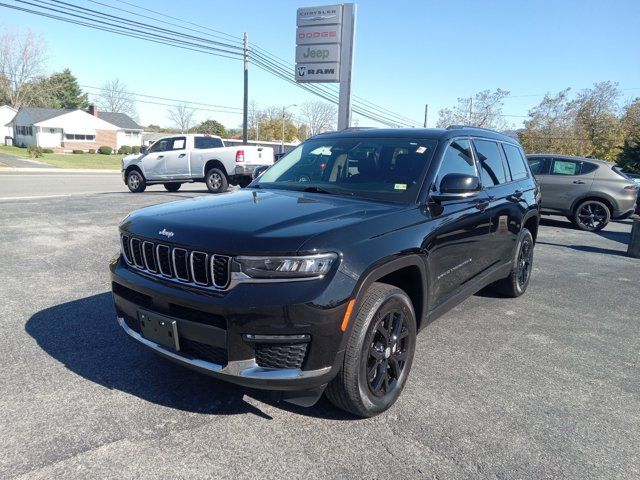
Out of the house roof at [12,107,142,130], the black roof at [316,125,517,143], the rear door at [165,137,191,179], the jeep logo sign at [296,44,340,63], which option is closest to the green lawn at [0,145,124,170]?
the house roof at [12,107,142,130]

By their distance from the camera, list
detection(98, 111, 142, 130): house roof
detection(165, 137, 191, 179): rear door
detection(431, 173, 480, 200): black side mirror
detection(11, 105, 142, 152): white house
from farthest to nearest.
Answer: detection(98, 111, 142, 130): house roof, detection(11, 105, 142, 152): white house, detection(165, 137, 191, 179): rear door, detection(431, 173, 480, 200): black side mirror

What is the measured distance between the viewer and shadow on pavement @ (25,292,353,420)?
2.98 metres

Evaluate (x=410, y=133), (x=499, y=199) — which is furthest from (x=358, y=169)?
(x=499, y=199)

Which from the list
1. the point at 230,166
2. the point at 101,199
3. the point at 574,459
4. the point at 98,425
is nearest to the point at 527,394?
the point at 574,459

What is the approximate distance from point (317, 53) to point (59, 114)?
56536 millimetres

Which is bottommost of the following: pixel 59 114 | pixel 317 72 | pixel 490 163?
pixel 490 163

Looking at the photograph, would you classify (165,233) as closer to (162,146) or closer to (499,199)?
(499,199)

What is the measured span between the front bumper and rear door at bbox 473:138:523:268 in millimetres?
2566

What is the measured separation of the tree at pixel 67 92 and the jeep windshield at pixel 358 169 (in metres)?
88.9

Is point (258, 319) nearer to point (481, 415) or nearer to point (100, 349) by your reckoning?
point (481, 415)

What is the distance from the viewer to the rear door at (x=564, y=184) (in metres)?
11.8

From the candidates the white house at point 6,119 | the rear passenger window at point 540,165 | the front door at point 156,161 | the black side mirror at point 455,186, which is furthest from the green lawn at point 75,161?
the black side mirror at point 455,186

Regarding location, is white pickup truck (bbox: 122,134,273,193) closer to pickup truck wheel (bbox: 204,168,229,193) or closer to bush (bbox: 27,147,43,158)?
pickup truck wheel (bbox: 204,168,229,193)

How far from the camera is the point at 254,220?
277 centimetres
